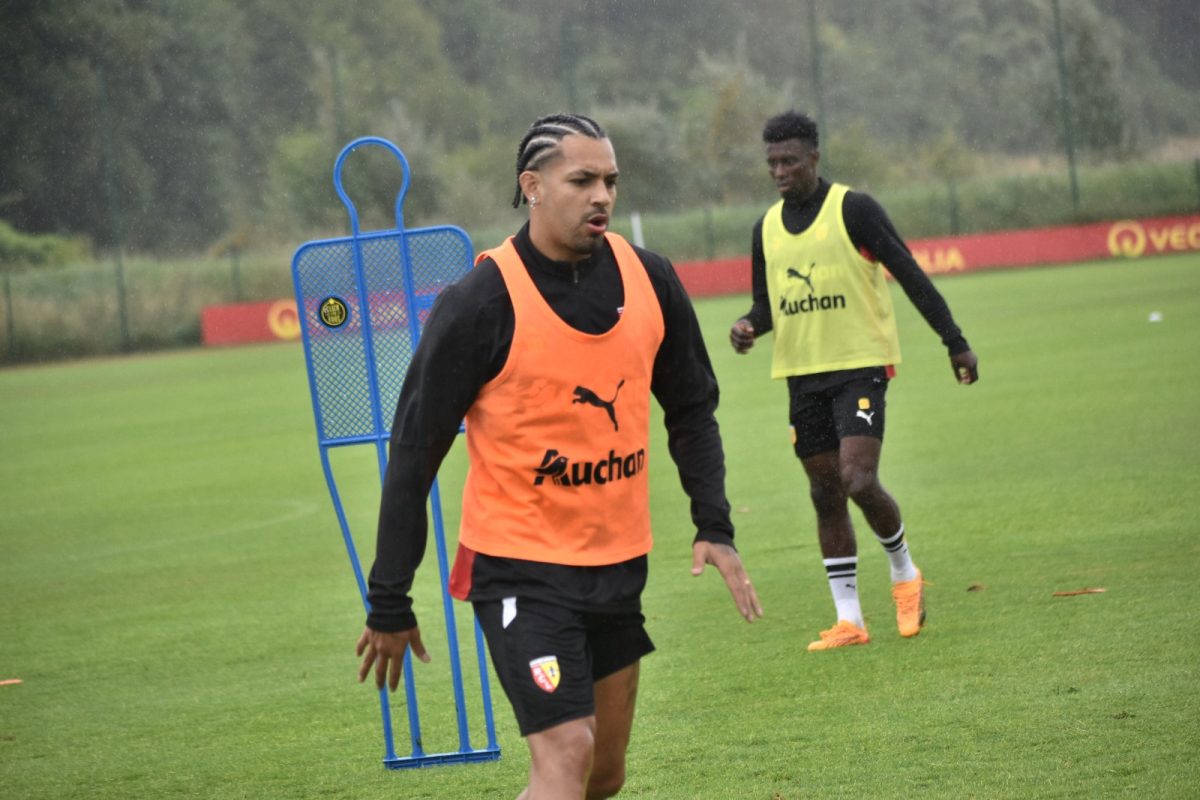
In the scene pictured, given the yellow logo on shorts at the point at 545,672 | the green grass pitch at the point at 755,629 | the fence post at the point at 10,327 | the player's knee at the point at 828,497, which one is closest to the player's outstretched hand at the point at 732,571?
the yellow logo on shorts at the point at 545,672

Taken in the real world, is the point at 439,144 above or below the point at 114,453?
above

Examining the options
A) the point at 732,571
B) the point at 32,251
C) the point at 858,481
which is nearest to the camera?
the point at 732,571

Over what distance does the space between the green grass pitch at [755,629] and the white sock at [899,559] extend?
298 mm

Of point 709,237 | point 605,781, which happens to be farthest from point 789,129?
point 709,237

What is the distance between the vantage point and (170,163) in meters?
60.6

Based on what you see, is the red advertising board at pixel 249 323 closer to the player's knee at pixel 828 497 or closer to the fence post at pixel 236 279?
the fence post at pixel 236 279

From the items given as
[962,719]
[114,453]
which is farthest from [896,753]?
[114,453]

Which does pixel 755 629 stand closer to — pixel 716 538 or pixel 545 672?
pixel 716 538

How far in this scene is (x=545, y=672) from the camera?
427 centimetres

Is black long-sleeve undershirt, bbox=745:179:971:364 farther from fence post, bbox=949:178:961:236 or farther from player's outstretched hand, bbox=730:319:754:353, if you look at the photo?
fence post, bbox=949:178:961:236

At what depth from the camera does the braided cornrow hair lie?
14.8ft

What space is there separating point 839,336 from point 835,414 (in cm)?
38

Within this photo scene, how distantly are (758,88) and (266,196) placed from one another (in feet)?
61.0

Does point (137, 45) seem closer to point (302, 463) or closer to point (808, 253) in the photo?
point (302, 463)
